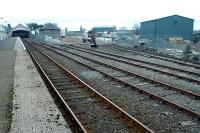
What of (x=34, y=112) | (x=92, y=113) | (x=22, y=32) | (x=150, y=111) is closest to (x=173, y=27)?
(x=22, y=32)

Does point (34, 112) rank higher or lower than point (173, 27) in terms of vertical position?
lower

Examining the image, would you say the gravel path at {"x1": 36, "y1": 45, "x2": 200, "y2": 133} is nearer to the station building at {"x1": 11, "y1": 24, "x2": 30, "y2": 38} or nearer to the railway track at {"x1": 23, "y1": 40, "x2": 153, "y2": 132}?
the railway track at {"x1": 23, "y1": 40, "x2": 153, "y2": 132}

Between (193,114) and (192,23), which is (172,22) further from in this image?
(193,114)

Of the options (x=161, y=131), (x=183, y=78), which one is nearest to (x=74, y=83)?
(x=183, y=78)

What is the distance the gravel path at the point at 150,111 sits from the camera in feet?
30.3

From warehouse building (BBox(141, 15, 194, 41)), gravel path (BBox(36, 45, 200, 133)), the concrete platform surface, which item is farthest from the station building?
gravel path (BBox(36, 45, 200, 133))

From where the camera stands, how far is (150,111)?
1085cm

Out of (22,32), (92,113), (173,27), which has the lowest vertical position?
(92,113)

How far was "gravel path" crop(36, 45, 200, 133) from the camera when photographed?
923 cm

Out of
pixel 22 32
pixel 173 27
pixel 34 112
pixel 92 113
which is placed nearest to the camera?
pixel 34 112

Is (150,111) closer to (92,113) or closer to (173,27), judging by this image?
(92,113)

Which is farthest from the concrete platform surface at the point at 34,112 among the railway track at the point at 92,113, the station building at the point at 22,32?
the station building at the point at 22,32

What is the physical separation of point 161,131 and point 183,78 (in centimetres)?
871

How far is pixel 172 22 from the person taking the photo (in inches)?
2653
